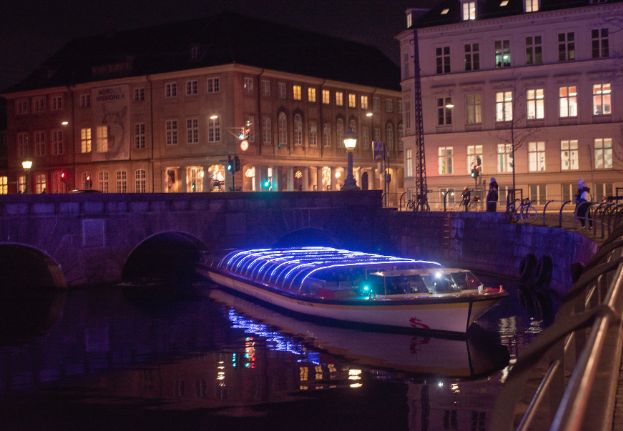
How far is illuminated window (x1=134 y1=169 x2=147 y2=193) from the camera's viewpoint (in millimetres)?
69812

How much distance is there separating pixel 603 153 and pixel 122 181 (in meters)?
35.1

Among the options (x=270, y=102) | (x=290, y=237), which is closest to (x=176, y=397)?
(x=290, y=237)

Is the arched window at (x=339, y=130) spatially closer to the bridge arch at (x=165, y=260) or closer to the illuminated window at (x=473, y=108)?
the illuminated window at (x=473, y=108)

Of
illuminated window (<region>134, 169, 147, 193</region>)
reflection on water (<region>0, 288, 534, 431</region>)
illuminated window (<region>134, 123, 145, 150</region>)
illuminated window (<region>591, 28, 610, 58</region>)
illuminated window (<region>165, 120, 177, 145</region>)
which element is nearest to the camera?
reflection on water (<region>0, 288, 534, 431</region>)

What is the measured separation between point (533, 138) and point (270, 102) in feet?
66.1

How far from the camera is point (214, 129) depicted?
65688 millimetres

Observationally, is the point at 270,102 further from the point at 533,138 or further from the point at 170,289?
the point at 170,289

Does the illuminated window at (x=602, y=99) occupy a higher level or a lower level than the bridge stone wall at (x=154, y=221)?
higher

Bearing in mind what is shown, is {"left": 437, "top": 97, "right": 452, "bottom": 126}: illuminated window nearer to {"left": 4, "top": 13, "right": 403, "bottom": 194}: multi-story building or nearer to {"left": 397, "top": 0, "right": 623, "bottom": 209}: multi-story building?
{"left": 397, "top": 0, "right": 623, "bottom": 209}: multi-story building

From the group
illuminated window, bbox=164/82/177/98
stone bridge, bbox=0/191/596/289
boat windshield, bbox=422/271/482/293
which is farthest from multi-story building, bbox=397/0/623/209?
boat windshield, bbox=422/271/482/293

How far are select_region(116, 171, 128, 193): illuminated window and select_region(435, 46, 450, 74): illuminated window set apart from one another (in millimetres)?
25255

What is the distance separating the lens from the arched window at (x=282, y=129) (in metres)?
69.3

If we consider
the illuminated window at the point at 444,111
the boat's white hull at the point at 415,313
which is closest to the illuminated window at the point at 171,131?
the illuminated window at the point at 444,111

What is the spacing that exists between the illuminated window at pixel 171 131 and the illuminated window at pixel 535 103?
25.2 m
